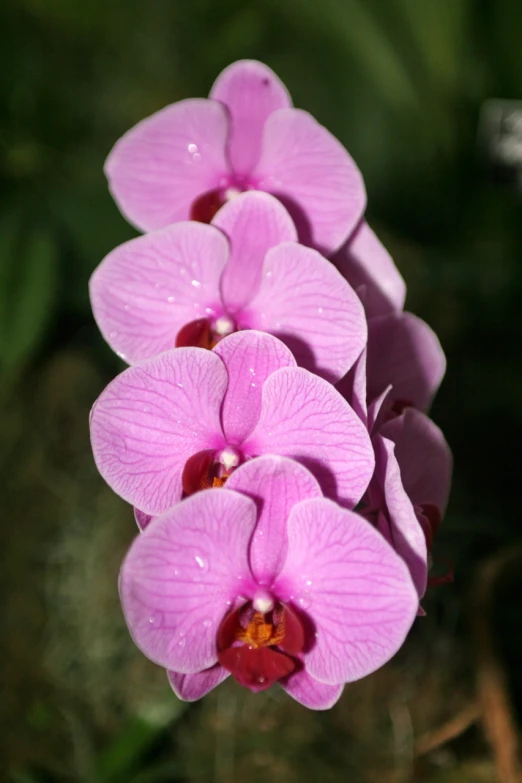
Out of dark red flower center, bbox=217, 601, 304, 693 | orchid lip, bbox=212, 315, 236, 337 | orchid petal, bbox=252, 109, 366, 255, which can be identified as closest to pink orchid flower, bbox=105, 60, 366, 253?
orchid petal, bbox=252, 109, 366, 255

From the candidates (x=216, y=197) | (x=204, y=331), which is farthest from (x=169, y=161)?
(x=204, y=331)

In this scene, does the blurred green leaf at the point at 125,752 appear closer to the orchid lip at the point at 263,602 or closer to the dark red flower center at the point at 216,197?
the orchid lip at the point at 263,602

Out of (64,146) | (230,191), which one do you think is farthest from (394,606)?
(64,146)

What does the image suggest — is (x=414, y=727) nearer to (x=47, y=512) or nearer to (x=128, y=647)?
(x=128, y=647)

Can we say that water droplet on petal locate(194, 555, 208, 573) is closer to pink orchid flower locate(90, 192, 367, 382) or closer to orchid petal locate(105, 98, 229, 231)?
pink orchid flower locate(90, 192, 367, 382)

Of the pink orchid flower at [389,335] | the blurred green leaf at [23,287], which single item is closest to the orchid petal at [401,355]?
the pink orchid flower at [389,335]

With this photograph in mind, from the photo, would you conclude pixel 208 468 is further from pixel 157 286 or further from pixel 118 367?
pixel 118 367
